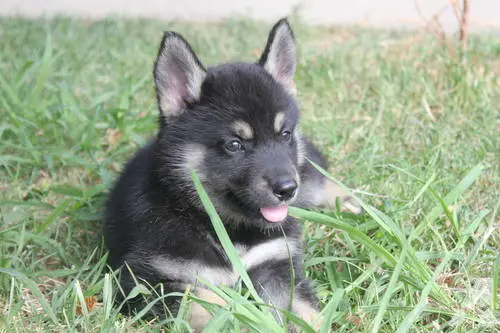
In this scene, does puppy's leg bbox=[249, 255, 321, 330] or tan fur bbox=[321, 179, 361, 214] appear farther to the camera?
tan fur bbox=[321, 179, 361, 214]

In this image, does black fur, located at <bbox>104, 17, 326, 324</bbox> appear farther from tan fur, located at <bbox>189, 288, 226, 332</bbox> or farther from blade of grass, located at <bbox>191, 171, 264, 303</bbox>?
blade of grass, located at <bbox>191, 171, 264, 303</bbox>

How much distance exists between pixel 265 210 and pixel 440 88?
2.54m

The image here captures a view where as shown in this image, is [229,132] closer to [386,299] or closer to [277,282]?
[277,282]

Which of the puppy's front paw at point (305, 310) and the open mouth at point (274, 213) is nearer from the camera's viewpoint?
the puppy's front paw at point (305, 310)

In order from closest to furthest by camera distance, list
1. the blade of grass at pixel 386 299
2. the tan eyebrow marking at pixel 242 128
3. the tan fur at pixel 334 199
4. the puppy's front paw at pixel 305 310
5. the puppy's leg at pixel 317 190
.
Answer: the blade of grass at pixel 386 299 → the puppy's front paw at pixel 305 310 → the tan eyebrow marking at pixel 242 128 → the puppy's leg at pixel 317 190 → the tan fur at pixel 334 199

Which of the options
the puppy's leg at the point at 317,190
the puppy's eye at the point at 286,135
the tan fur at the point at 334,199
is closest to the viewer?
the puppy's eye at the point at 286,135

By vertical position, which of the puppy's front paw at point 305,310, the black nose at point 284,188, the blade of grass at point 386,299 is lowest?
the puppy's front paw at point 305,310

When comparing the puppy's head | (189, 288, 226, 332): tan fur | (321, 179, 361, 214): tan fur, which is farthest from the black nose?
(321, 179, 361, 214): tan fur

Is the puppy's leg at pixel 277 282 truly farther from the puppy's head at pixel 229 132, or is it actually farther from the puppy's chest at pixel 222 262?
the puppy's head at pixel 229 132

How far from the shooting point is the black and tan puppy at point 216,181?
3.11 meters

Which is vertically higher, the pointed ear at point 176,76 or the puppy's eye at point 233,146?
the pointed ear at point 176,76

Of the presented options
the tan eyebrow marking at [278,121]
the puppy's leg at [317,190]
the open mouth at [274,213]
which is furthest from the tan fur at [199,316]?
the puppy's leg at [317,190]

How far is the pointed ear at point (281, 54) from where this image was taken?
339 cm

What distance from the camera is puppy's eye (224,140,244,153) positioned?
3.14 metres
